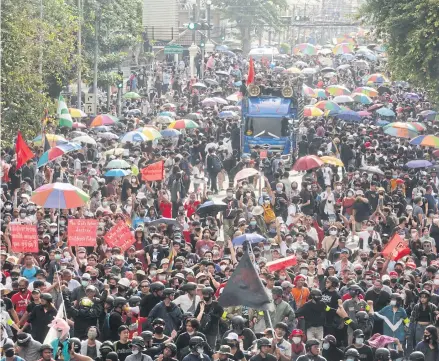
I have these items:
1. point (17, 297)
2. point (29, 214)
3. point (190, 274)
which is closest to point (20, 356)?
point (17, 297)

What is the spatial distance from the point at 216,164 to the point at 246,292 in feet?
51.4

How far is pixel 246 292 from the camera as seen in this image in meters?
16.6

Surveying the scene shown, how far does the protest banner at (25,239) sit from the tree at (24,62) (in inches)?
443

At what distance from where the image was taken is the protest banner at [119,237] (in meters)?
20.8

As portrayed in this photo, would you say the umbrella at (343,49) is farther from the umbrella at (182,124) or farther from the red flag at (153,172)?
the red flag at (153,172)

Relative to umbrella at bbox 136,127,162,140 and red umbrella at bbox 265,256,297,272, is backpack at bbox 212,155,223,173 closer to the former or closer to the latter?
umbrella at bbox 136,127,162,140

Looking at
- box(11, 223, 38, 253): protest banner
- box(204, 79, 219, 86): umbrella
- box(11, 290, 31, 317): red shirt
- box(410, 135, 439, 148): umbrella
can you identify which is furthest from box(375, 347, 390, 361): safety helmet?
box(204, 79, 219, 86): umbrella

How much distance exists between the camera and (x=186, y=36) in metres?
87.2

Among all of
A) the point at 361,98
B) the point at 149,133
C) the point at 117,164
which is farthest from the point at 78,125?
the point at 361,98

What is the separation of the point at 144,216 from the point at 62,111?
1333 cm

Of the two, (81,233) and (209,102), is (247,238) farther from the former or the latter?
(209,102)

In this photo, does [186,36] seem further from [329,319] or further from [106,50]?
[329,319]

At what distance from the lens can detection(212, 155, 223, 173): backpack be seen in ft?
105

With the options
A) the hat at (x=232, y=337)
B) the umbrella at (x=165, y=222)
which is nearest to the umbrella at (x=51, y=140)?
the umbrella at (x=165, y=222)
